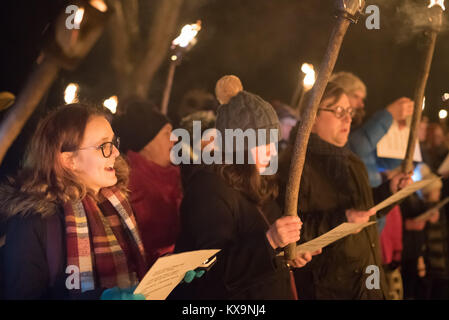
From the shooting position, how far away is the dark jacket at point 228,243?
7.43 ft

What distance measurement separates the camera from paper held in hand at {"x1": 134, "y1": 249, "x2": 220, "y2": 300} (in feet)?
5.78

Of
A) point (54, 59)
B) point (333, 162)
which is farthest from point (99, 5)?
point (333, 162)

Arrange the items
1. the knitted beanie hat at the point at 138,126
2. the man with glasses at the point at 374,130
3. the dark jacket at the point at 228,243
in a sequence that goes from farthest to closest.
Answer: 1. the man with glasses at the point at 374,130
2. the knitted beanie hat at the point at 138,126
3. the dark jacket at the point at 228,243

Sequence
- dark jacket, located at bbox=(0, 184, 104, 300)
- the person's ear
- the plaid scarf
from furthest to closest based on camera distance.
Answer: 1. the person's ear
2. the plaid scarf
3. dark jacket, located at bbox=(0, 184, 104, 300)

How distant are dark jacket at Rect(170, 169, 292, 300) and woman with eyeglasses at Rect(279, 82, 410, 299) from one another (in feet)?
0.86

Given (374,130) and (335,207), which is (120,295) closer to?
(335,207)

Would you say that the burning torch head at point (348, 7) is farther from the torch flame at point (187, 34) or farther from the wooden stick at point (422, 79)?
the torch flame at point (187, 34)

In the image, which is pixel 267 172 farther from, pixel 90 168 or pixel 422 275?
pixel 422 275

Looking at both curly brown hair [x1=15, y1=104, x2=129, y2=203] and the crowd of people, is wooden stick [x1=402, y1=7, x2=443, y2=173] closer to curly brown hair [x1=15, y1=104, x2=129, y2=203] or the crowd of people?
the crowd of people

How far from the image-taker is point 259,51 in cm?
1185

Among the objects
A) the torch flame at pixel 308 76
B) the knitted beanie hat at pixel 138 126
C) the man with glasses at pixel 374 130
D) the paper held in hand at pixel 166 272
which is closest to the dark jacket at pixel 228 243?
the paper held in hand at pixel 166 272

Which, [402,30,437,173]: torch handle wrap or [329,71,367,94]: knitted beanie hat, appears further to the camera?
[329,71,367,94]: knitted beanie hat

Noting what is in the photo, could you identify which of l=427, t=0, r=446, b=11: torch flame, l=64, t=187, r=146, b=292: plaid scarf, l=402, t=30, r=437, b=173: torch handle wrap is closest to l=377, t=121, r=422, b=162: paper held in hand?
l=402, t=30, r=437, b=173: torch handle wrap

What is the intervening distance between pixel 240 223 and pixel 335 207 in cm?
66
